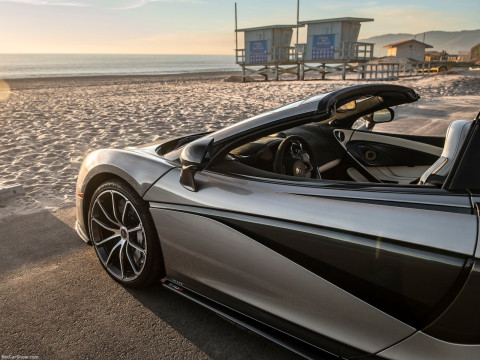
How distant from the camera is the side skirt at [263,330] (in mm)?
1905

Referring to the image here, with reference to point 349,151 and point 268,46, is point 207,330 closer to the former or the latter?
point 349,151

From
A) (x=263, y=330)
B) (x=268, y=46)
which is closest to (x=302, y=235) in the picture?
(x=263, y=330)

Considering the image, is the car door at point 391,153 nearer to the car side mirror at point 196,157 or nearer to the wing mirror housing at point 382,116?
the wing mirror housing at point 382,116

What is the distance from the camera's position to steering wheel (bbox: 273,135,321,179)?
2.53 meters

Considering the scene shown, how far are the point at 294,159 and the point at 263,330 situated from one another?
3.55 feet

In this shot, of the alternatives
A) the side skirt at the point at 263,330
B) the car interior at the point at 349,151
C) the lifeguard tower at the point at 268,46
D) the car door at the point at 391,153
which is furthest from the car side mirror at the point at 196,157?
the lifeguard tower at the point at 268,46

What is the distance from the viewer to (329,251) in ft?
5.62

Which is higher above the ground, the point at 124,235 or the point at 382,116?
the point at 382,116

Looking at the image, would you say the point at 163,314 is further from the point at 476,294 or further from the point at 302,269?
the point at 476,294

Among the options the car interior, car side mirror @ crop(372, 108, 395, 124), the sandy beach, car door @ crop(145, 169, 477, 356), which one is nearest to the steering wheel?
the car interior

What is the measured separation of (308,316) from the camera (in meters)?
1.87

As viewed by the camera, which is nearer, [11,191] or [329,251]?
[329,251]

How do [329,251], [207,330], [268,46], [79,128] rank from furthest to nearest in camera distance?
[268,46]
[79,128]
[207,330]
[329,251]

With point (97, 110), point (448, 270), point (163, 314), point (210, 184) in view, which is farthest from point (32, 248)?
point (97, 110)
